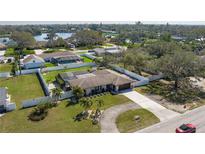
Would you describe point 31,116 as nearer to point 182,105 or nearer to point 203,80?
point 182,105

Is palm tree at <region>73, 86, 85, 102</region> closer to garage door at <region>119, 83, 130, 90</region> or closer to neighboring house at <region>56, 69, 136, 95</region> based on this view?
neighboring house at <region>56, 69, 136, 95</region>

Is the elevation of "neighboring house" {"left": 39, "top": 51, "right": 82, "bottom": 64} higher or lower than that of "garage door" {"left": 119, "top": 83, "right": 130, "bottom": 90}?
higher

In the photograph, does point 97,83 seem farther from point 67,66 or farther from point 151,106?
point 67,66

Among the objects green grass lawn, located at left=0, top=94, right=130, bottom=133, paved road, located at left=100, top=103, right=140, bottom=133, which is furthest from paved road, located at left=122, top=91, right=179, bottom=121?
green grass lawn, located at left=0, top=94, right=130, bottom=133

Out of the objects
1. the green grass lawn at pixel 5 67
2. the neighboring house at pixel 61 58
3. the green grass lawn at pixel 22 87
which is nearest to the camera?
the green grass lawn at pixel 22 87

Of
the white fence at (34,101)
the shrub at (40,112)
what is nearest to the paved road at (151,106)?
the white fence at (34,101)

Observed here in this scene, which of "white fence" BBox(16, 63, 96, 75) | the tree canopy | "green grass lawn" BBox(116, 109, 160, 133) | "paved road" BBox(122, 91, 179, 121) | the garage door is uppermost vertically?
the tree canopy

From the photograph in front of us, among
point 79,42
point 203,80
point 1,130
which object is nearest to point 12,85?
point 1,130

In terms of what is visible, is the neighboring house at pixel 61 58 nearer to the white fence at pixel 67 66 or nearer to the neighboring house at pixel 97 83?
the white fence at pixel 67 66

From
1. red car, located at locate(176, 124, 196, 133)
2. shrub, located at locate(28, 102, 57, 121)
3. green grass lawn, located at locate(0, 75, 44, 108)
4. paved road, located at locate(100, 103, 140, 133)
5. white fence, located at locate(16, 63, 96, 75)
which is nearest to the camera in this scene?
red car, located at locate(176, 124, 196, 133)
